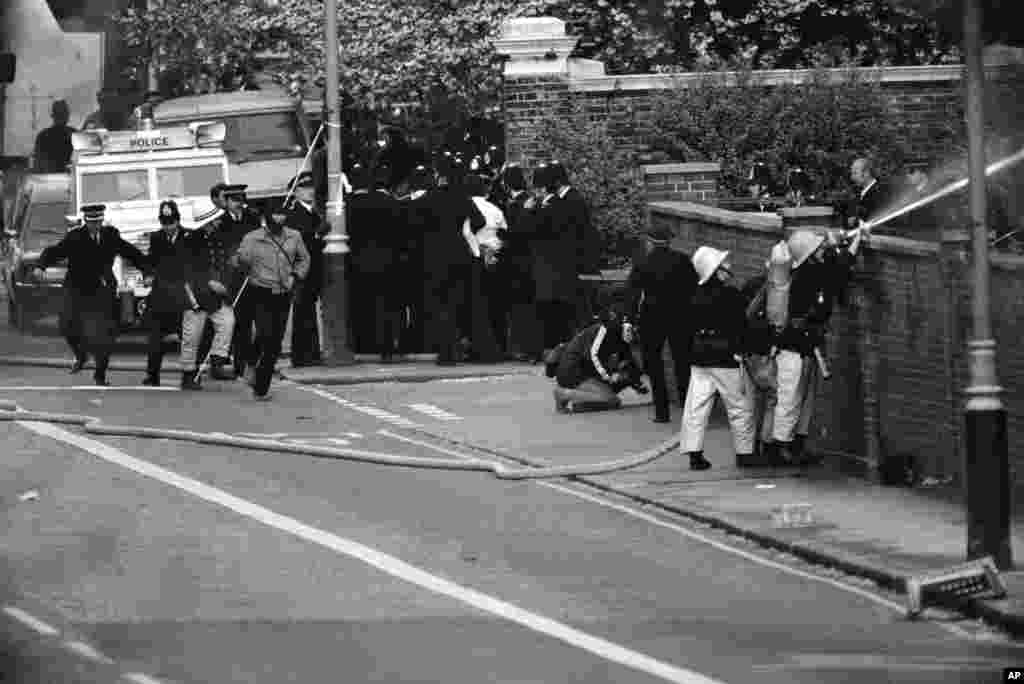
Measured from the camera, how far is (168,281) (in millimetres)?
22844

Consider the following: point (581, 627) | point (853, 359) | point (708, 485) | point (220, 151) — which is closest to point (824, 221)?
point (853, 359)

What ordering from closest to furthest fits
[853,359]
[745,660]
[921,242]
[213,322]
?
[745,660] → [921,242] → [853,359] → [213,322]

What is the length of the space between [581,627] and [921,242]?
6.03 meters

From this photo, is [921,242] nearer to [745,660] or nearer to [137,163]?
[745,660]

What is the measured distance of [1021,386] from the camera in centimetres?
1448

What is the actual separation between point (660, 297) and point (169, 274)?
18.9ft

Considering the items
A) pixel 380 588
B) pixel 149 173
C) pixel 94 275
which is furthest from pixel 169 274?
pixel 380 588

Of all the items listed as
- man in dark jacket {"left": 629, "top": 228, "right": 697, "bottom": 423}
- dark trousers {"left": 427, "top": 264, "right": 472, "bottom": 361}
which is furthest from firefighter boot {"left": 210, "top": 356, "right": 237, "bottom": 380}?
man in dark jacket {"left": 629, "top": 228, "right": 697, "bottom": 423}

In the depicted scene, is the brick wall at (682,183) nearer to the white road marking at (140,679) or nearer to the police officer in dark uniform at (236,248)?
the police officer in dark uniform at (236,248)

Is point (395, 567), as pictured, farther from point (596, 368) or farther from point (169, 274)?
point (169, 274)

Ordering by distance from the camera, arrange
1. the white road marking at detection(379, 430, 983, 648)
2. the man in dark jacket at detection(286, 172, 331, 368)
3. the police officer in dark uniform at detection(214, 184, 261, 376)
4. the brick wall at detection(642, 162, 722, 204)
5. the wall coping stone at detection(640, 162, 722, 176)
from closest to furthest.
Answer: the white road marking at detection(379, 430, 983, 648), the brick wall at detection(642, 162, 722, 204), the wall coping stone at detection(640, 162, 722, 176), the police officer in dark uniform at detection(214, 184, 261, 376), the man in dark jacket at detection(286, 172, 331, 368)

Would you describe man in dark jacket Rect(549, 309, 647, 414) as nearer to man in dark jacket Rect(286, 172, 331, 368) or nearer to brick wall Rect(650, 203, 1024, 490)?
brick wall Rect(650, 203, 1024, 490)

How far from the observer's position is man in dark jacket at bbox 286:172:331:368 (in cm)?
2461

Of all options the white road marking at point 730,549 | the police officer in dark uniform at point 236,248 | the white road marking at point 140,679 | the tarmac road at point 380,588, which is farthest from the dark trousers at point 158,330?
the white road marking at point 140,679
